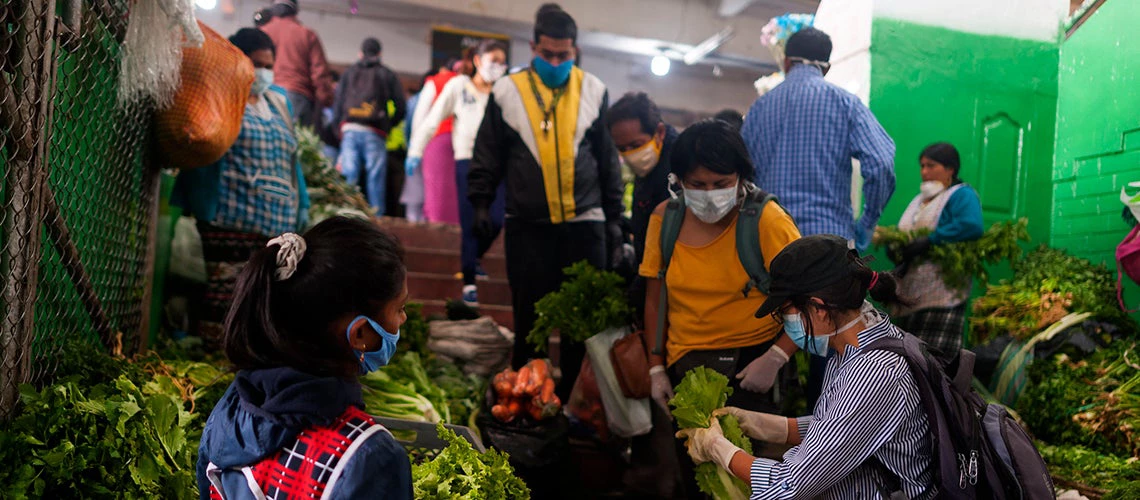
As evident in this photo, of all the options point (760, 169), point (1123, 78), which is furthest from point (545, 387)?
point (1123, 78)

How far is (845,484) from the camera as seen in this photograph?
252cm

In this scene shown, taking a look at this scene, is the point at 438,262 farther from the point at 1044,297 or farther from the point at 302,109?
the point at 1044,297

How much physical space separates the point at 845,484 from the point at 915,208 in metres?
3.82

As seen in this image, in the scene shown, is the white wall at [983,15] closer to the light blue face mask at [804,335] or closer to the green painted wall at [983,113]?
the green painted wall at [983,113]

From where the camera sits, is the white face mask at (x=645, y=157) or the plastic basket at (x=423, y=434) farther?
the white face mask at (x=645, y=157)

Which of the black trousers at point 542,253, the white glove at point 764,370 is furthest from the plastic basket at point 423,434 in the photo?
the black trousers at point 542,253

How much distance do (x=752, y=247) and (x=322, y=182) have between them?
5.51 m

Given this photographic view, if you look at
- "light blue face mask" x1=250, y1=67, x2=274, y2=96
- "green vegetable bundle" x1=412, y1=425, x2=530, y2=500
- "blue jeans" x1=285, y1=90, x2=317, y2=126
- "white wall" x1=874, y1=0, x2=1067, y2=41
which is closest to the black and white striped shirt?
"green vegetable bundle" x1=412, y1=425, x2=530, y2=500

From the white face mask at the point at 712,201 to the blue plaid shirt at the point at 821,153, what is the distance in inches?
31.5

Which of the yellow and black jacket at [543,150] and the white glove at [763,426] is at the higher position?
the yellow and black jacket at [543,150]

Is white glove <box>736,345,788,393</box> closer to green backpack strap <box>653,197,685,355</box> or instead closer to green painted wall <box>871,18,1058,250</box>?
green backpack strap <box>653,197,685,355</box>

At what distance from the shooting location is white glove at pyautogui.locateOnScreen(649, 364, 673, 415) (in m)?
3.59

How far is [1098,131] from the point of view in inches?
171

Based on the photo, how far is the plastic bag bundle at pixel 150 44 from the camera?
12.3 ft
